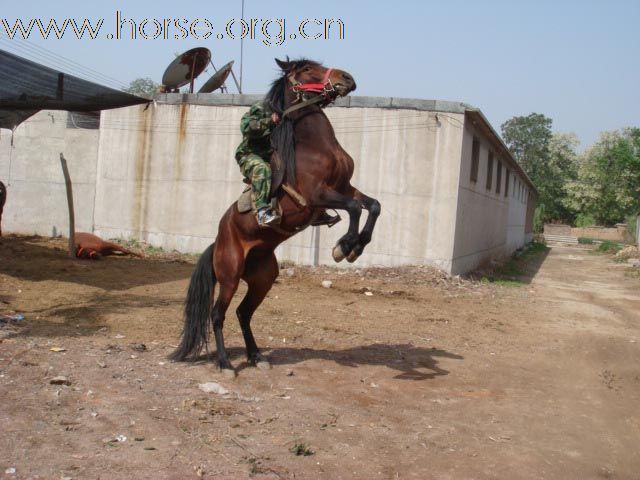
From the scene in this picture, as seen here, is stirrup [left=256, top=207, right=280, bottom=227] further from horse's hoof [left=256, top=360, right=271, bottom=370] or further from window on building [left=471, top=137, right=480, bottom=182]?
window on building [left=471, top=137, right=480, bottom=182]

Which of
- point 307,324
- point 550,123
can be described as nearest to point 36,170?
point 307,324

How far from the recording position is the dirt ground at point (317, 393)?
3459 millimetres

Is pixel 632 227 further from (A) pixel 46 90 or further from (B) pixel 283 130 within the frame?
(B) pixel 283 130

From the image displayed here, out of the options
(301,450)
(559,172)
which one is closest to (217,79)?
(301,450)

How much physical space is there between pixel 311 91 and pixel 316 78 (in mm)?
121

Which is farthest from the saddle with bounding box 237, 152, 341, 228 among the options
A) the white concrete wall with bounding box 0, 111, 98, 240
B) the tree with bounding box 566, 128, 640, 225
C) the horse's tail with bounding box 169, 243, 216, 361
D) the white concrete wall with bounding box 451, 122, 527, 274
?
the tree with bounding box 566, 128, 640, 225

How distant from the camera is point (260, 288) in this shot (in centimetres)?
572

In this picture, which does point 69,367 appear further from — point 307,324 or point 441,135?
point 441,135

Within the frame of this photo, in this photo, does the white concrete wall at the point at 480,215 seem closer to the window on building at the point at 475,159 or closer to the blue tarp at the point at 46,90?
the window on building at the point at 475,159

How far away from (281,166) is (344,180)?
0.55 metres

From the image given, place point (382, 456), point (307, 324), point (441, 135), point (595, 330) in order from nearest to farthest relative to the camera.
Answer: point (382, 456) → point (307, 324) → point (595, 330) → point (441, 135)

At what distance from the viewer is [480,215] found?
622 inches

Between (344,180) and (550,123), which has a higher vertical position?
(550,123)

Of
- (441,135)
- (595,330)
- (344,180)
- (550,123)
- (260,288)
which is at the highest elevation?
(550,123)
